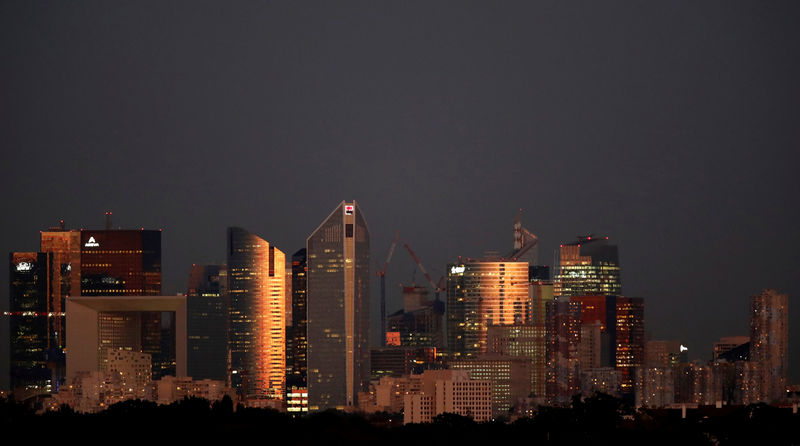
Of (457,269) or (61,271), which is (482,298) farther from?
(61,271)

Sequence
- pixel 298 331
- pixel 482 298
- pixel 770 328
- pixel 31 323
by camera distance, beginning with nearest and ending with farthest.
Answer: pixel 770 328 < pixel 298 331 < pixel 31 323 < pixel 482 298

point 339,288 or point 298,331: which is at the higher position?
point 339,288

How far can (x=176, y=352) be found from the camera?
148625 millimetres

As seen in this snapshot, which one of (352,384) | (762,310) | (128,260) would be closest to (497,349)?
(352,384)

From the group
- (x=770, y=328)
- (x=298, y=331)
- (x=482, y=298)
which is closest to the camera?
(x=770, y=328)

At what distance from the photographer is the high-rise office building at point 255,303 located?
501 feet

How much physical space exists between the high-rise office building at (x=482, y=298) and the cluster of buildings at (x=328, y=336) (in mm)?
193

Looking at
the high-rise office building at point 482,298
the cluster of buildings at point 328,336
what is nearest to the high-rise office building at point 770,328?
the cluster of buildings at point 328,336

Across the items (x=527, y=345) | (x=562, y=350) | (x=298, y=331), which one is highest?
(x=298, y=331)

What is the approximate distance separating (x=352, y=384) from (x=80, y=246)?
1437 inches

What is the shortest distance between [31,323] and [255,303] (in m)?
22.3

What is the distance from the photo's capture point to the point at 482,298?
560 feet

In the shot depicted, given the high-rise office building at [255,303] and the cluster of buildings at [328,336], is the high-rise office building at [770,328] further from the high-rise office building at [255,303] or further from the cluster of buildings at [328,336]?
the high-rise office building at [255,303]

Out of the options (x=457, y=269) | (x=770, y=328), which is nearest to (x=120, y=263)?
(x=457, y=269)
